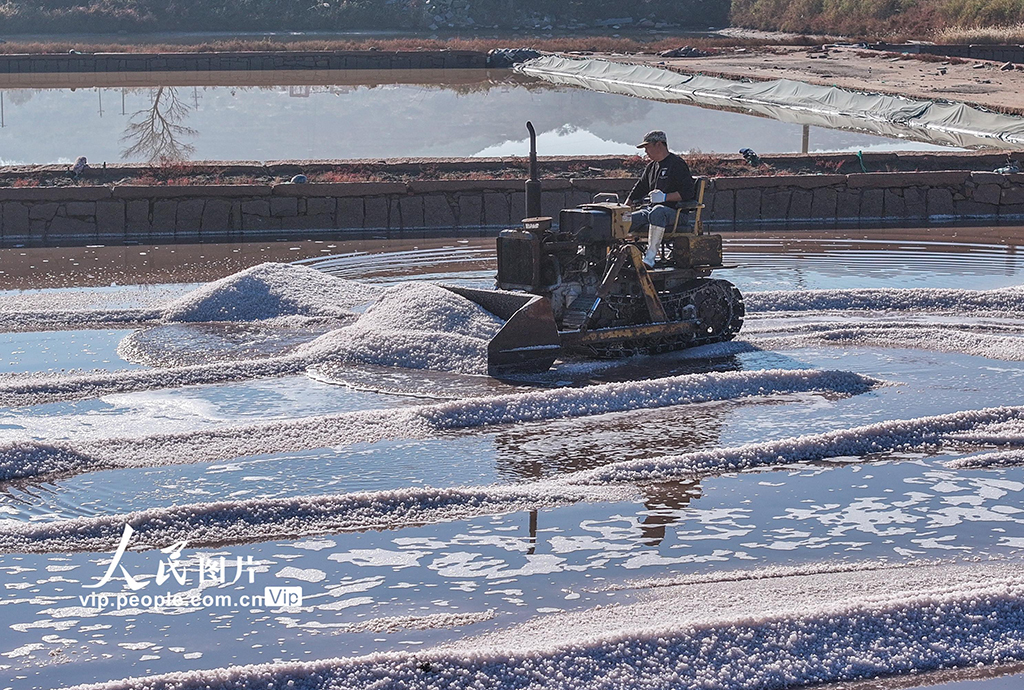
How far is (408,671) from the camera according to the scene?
4309 millimetres

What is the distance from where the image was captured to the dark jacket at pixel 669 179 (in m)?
9.10

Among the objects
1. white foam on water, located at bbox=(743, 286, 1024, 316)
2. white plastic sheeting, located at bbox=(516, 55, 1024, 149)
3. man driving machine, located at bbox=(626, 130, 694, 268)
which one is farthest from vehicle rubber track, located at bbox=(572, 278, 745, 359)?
white plastic sheeting, located at bbox=(516, 55, 1024, 149)

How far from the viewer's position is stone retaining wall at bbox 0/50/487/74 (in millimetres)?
39719

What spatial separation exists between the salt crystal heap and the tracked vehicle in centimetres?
18

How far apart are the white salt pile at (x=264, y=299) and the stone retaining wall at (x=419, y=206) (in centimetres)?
409

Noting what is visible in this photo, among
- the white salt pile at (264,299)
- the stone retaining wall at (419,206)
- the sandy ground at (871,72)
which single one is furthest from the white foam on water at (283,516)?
the sandy ground at (871,72)

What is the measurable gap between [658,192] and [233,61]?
1346 inches

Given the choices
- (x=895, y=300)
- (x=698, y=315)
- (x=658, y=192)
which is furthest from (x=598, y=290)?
(x=895, y=300)

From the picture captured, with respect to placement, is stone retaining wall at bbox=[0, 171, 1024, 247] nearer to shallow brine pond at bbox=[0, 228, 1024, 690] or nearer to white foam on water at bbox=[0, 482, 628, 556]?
shallow brine pond at bbox=[0, 228, 1024, 690]

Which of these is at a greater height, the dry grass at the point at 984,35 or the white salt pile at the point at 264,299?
the dry grass at the point at 984,35

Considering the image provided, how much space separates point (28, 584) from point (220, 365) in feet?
11.5

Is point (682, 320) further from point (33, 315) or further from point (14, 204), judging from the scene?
point (14, 204)

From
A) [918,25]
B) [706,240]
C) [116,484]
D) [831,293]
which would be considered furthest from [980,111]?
[918,25]

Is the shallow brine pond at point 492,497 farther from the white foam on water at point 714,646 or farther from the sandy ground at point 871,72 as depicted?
the sandy ground at point 871,72
